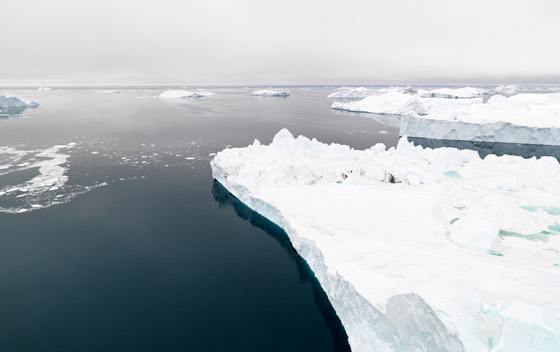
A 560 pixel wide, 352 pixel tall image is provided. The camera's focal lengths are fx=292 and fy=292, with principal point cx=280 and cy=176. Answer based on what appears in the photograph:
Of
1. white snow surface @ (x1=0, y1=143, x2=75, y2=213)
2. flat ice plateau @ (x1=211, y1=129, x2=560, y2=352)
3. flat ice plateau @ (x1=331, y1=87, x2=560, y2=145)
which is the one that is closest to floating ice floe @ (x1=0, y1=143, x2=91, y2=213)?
white snow surface @ (x1=0, y1=143, x2=75, y2=213)

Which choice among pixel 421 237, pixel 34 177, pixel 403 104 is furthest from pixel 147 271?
pixel 403 104

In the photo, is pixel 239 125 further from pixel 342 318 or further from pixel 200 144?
pixel 342 318

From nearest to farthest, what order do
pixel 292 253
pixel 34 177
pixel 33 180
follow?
pixel 292 253, pixel 33 180, pixel 34 177

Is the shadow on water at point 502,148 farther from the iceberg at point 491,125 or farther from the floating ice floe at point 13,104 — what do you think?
the floating ice floe at point 13,104

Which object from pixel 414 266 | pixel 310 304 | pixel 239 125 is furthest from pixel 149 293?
pixel 239 125

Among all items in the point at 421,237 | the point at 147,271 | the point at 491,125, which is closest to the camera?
the point at 421,237

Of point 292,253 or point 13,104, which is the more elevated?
point 13,104

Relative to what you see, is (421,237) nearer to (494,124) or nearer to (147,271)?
(147,271)
